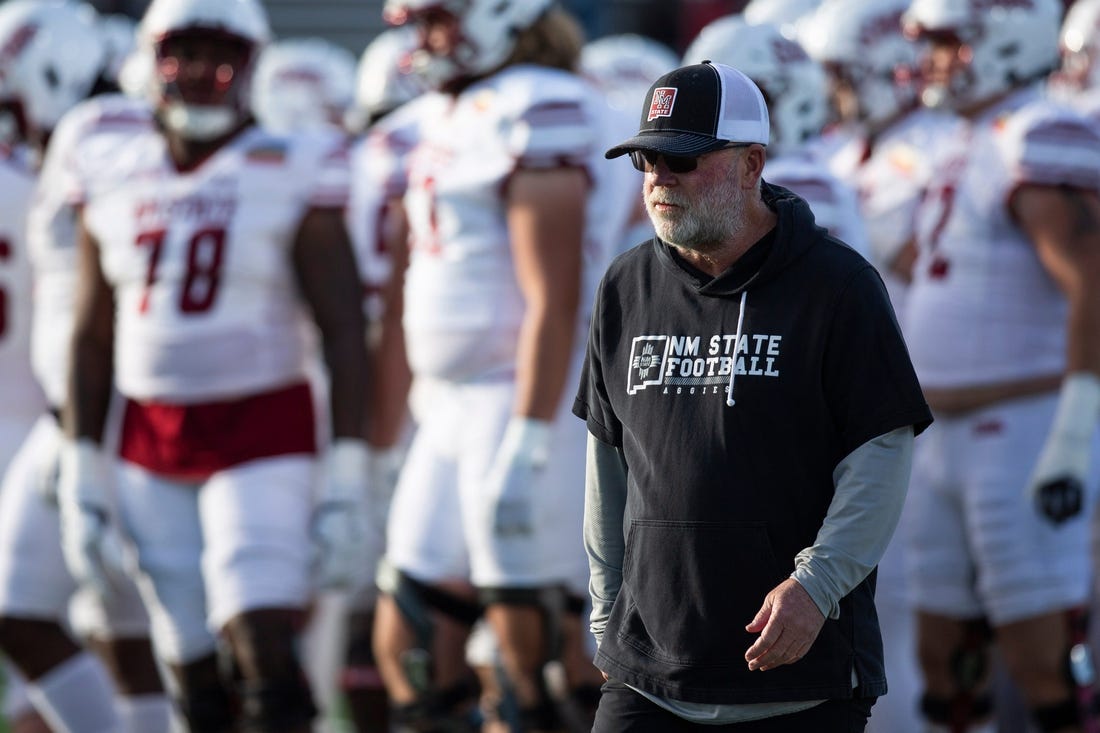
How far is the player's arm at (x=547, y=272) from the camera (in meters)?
5.36

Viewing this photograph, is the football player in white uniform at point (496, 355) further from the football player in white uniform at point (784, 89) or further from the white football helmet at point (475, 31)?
the football player in white uniform at point (784, 89)

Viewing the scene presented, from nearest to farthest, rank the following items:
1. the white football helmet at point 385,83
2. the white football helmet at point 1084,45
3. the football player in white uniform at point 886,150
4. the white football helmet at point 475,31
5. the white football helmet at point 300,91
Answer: the white football helmet at point 475,31 < the football player in white uniform at point 886,150 < the white football helmet at point 1084,45 < the white football helmet at point 385,83 < the white football helmet at point 300,91

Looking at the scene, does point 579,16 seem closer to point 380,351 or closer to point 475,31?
point 380,351

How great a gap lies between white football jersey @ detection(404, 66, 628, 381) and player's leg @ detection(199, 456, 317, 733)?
20.9 inches

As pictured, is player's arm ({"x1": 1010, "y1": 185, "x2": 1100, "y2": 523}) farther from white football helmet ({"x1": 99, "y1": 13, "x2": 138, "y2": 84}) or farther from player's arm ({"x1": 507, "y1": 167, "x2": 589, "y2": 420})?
white football helmet ({"x1": 99, "y1": 13, "x2": 138, "y2": 84})


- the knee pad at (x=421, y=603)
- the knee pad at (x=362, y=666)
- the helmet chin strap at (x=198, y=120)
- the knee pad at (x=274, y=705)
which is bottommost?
the knee pad at (x=362, y=666)

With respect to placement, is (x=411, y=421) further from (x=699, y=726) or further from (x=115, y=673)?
(x=699, y=726)

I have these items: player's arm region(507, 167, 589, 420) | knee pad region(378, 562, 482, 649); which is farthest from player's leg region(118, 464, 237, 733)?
player's arm region(507, 167, 589, 420)

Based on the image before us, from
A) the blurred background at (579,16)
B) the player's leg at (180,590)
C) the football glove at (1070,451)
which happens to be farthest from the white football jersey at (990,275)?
the blurred background at (579,16)

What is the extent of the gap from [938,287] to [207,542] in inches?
84.6

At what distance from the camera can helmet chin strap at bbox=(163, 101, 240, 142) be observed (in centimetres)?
567

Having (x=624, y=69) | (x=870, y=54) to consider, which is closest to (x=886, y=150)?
(x=870, y=54)

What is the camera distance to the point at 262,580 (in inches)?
213

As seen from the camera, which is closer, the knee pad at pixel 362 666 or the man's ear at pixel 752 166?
the man's ear at pixel 752 166
